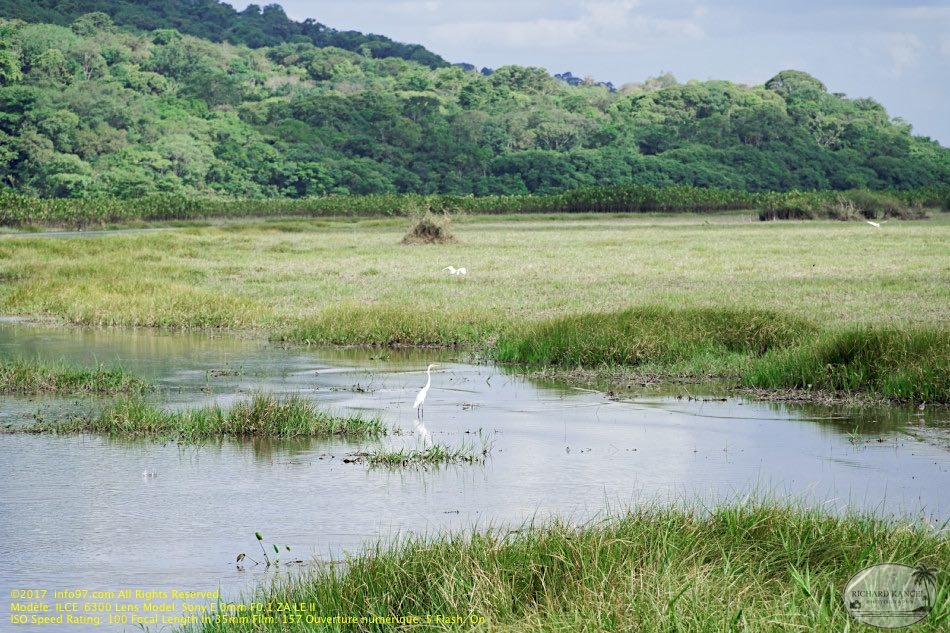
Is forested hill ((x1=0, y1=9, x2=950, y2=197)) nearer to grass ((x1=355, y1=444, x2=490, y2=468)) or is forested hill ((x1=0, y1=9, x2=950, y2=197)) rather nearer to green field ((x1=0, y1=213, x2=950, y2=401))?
green field ((x1=0, y1=213, x2=950, y2=401))

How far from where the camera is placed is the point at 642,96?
19900 cm

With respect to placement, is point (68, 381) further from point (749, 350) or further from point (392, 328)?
point (749, 350)

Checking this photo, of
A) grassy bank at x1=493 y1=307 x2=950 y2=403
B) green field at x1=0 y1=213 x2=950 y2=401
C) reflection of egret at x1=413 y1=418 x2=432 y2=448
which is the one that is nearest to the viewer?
reflection of egret at x1=413 y1=418 x2=432 y2=448

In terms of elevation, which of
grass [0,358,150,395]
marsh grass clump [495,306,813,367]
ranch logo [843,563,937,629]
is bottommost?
grass [0,358,150,395]

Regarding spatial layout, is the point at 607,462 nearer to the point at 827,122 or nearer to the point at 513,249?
the point at 513,249

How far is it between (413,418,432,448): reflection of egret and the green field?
4721 millimetres

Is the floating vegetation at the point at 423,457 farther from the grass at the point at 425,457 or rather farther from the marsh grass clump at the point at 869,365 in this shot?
the marsh grass clump at the point at 869,365

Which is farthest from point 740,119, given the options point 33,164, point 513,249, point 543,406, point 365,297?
point 543,406

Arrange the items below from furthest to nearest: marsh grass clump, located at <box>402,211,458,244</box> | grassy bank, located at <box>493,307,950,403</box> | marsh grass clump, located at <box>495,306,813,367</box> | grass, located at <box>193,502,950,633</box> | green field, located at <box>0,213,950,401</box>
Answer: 1. marsh grass clump, located at <box>402,211,458,244</box>
2. marsh grass clump, located at <box>495,306,813,367</box>
3. green field, located at <box>0,213,950,401</box>
4. grassy bank, located at <box>493,307,950,403</box>
5. grass, located at <box>193,502,950,633</box>

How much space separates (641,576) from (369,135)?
152691 millimetres

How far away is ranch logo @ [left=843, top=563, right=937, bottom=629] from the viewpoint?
6453 millimetres

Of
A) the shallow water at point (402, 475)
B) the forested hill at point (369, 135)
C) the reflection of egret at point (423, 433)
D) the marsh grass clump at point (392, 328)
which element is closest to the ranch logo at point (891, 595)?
the shallow water at point (402, 475)

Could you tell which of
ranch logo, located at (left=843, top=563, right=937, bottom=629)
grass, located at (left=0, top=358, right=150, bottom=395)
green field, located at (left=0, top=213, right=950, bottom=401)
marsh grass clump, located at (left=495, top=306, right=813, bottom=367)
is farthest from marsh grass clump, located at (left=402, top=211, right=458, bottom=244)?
ranch logo, located at (left=843, top=563, right=937, bottom=629)

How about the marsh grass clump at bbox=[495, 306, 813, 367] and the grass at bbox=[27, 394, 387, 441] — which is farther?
the marsh grass clump at bbox=[495, 306, 813, 367]
